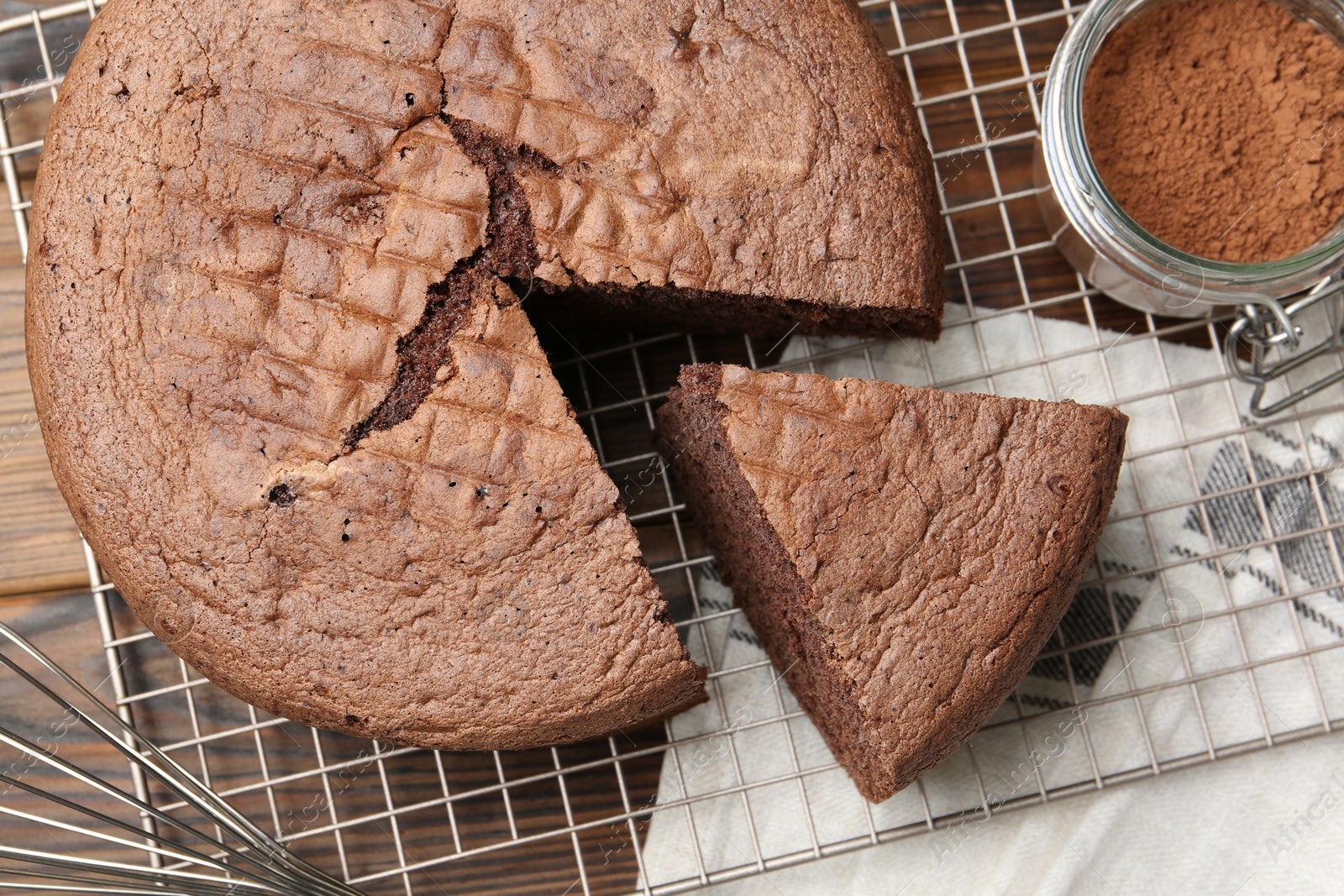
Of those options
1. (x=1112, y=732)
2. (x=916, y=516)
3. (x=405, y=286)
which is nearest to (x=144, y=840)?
(x=405, y=286)

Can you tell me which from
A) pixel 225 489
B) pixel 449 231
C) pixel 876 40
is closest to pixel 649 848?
pixel 225 489

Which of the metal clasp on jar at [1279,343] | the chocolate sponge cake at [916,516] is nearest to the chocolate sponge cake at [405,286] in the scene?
the chocolate sponge cake at [916,516]

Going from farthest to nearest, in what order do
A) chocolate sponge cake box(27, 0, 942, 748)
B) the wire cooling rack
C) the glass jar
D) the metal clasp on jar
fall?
the wire cooling rack → the metal clasp on jar → the glass jar → chocolate sponge cake box(27, 0, 942, 748)

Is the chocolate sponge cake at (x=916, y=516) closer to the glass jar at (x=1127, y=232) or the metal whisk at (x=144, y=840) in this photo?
the glass jar at (x=1127, y=232)

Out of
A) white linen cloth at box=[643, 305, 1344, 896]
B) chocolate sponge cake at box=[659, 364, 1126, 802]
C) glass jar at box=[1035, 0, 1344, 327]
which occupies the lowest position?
white linen cloth at box=[643, 305, 1344, 896]

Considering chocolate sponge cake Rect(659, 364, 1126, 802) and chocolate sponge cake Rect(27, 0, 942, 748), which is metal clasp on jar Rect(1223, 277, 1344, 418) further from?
chocolate sponge cake Rect(27, 0, 942, 748)

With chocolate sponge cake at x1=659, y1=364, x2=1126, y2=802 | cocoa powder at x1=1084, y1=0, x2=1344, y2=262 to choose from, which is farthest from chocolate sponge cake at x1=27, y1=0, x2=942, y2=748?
cocoa powder at x1=1084, y1=0, x2=1344, y2=262

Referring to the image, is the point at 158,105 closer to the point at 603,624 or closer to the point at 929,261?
the point at 603,624
